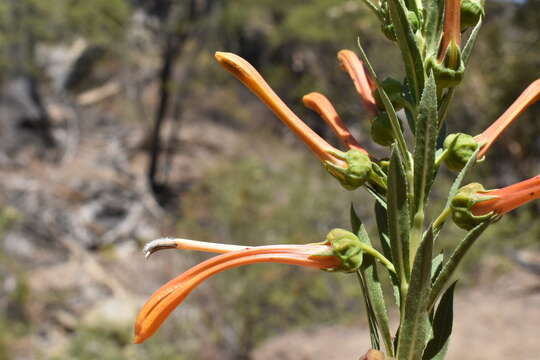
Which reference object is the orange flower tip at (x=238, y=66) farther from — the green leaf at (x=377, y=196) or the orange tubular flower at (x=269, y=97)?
the green leaf at (x=377, y=196)

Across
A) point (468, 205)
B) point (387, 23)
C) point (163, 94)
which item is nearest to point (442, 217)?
point (468, 205)

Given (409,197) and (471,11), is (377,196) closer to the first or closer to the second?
(409,197)

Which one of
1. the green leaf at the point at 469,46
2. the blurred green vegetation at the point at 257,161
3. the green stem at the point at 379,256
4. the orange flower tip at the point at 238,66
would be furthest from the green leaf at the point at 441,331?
the blurred green vegetation at the point at 257,161

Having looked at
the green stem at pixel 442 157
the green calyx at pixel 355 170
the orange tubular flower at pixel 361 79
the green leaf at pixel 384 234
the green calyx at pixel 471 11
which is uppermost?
the green calyx at pixel 471 11

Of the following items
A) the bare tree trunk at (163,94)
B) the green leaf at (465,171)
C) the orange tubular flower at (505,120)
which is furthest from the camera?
the bare tree trunk at (163,94)

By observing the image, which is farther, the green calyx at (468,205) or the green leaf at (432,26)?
the green leaf at (432,26)

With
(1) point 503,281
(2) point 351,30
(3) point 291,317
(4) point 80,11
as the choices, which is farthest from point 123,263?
(2) point 351,30

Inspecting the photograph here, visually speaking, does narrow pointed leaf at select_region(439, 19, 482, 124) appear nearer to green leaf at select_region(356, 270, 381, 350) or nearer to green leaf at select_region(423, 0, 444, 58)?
green leaf at select_region(423, 0, 444, 58)
